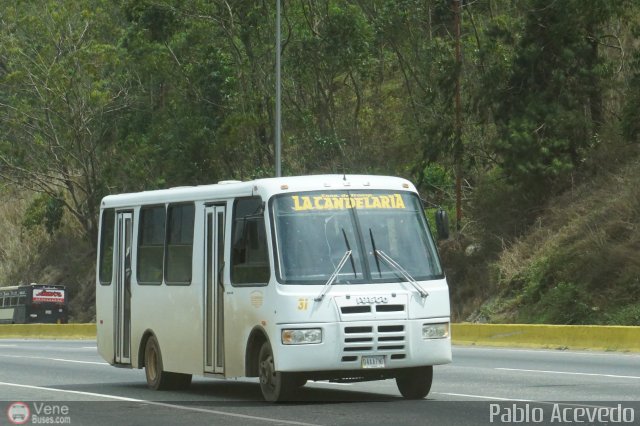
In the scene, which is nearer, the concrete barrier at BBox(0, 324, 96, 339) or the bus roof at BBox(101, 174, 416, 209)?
the bus roof at BBox(101, 174, 416, 209)

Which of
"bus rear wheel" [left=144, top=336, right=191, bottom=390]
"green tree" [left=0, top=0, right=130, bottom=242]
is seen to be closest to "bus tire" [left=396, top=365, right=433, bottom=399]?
"bus rear wheel" [left=144, top=336, right=191, bottom=390]

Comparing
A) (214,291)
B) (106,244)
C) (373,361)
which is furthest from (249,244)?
(106,244)

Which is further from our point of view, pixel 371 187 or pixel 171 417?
pixel 371 187

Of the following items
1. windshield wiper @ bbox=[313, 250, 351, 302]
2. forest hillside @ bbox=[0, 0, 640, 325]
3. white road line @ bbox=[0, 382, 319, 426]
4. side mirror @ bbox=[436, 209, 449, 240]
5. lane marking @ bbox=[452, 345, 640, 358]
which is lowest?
white road line @ bbox=[0, 382, 319, 426]

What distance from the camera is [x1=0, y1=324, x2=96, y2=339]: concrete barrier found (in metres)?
45.3

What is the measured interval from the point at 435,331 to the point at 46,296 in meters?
53.2

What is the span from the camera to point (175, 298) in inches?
715

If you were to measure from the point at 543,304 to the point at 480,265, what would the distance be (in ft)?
20.1

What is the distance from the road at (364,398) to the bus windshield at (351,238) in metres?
1.46

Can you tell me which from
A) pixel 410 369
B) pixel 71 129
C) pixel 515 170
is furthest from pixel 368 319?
pixel 71 129

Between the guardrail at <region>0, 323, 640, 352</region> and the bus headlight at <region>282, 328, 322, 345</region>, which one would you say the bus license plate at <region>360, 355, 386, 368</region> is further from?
the guardrail at <region>0, 323, 640, 352</region>

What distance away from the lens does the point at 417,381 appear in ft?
52.7

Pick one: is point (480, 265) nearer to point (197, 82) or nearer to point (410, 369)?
point (197, 82)

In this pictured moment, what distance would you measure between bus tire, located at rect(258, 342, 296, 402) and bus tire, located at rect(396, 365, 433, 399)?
4.60 ft
